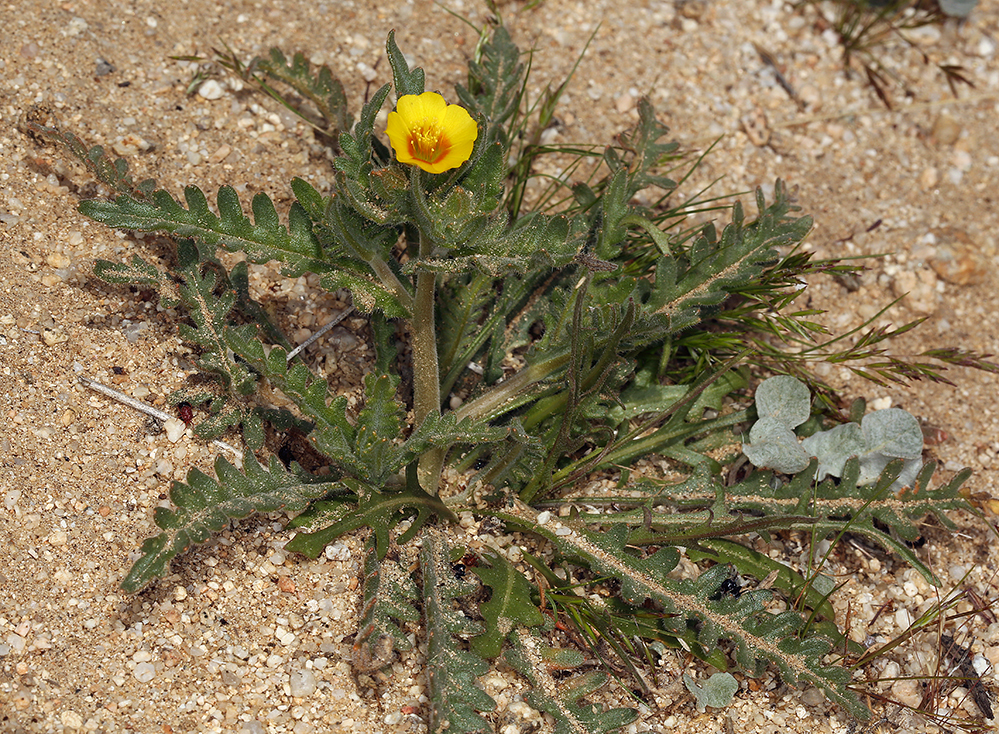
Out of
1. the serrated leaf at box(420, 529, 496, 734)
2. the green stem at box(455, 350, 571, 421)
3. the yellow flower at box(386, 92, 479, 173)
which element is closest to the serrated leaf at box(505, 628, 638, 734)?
the serrated leaf at box(420, 529, 496, 734)

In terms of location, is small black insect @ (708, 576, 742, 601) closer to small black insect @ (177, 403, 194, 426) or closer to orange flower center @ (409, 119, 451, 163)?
orange flower center @ (409, 119, 451, 163)

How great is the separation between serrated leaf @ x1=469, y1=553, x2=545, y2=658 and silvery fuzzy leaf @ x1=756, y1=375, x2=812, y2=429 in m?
1.07

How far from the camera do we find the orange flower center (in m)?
2.30

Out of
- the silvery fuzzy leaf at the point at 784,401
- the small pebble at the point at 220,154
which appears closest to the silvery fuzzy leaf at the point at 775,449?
the silvery fuzzy leaf at the point at 784,401

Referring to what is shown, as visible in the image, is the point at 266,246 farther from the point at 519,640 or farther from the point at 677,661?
the point at 677,661

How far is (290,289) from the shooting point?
3.14m

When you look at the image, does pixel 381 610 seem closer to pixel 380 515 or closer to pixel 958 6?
pixel 380 515

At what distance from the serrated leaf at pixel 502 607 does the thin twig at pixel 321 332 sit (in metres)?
0.94

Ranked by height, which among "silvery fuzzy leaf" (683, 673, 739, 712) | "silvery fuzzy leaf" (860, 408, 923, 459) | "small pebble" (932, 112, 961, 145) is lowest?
"silvery fuzzy leaf" (683, 673, 739, 712)

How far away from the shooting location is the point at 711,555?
2863 mm

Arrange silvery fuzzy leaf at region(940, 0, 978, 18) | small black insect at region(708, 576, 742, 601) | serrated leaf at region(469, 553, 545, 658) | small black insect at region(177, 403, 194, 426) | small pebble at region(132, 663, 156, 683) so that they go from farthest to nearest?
silvery fuzzy leaf at region(940, 0, 978, 18)
small black insect at region(708, 576, 742, 601)
small black insect at region(177, 403, 194, 426)
serrated leaf at region(469, 553, 545, 658)
small pebble at region(132, 663, 156, 683)

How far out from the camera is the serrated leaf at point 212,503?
2215mm

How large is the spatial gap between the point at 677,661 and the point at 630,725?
0.26 metres

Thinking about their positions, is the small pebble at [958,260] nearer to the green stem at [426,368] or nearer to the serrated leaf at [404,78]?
the green stem at [426,368]
